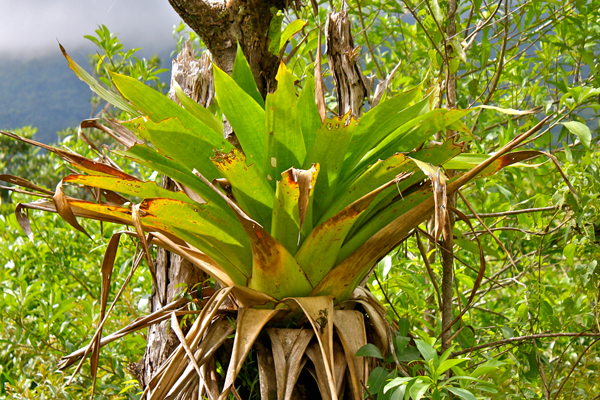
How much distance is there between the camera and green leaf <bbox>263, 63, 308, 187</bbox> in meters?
0.60

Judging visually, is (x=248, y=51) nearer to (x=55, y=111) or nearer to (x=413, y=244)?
(x=413, y=244)

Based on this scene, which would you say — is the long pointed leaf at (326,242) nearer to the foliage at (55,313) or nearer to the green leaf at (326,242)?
the green leaf at (326,242)

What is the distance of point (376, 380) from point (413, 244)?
2.53 ft

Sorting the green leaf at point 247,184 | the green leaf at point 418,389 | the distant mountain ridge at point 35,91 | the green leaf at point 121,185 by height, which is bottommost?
the green leaf at point 418,389

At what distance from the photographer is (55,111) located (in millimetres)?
51844

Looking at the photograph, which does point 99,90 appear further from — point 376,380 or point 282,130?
point 376,380

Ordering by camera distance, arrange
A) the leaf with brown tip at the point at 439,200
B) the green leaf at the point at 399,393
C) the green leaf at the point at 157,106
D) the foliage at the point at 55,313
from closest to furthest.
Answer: the leaf with brown tip at the point at 439,200, the green leaf at the point at 399,393, the green leaf at the point at 157,106, the foliage at the point at 55,313

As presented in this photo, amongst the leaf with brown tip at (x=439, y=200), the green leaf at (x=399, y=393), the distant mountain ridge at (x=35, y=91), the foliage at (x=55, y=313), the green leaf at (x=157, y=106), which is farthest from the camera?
the distant mountain ridge at (x=35, y=91)

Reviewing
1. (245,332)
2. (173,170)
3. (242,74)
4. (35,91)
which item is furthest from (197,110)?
(35,91)

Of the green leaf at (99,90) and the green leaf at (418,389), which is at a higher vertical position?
the green leaf at (99,90)

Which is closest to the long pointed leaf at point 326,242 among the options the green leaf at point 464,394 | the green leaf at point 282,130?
the green leaf at point 282,130

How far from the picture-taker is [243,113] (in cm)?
67

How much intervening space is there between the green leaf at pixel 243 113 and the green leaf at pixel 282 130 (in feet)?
0.15

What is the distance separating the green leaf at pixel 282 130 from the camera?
0.60m
